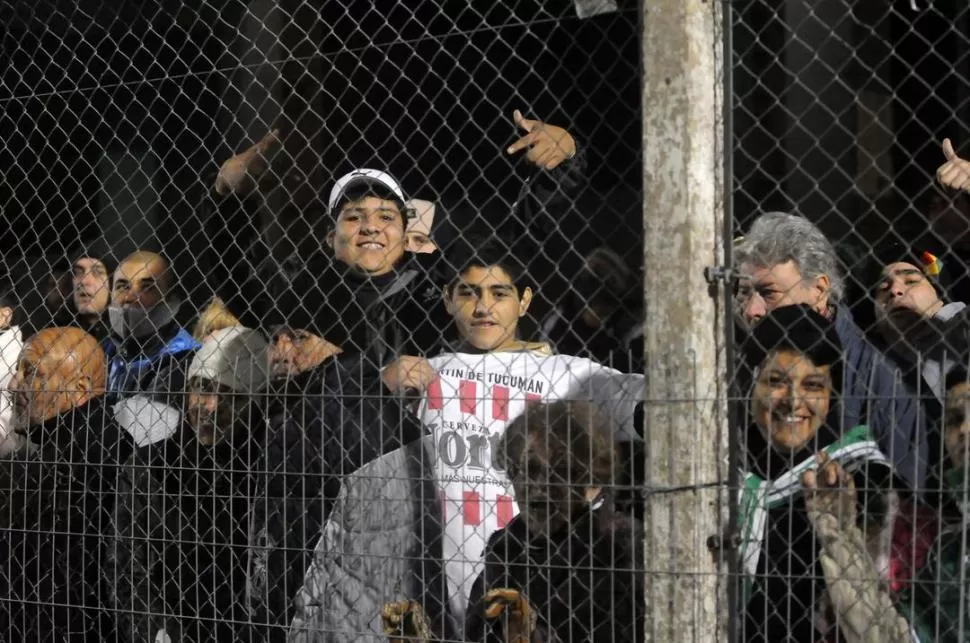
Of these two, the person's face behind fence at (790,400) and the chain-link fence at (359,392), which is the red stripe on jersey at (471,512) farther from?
the person's face behind fence at (790,400)

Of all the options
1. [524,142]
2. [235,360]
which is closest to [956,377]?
[524,142]

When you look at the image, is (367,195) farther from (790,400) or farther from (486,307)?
(790,400)

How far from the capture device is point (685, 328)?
2697 mm

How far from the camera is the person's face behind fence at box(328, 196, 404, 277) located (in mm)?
3805

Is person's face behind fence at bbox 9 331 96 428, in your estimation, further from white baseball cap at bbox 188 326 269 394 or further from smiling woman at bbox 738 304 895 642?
smiling woman at bbox 738 304 895 642

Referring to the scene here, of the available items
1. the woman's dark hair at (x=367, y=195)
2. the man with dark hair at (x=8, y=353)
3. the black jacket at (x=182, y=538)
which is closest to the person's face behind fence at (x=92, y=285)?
the man with dark hair at (x=8, y=353)

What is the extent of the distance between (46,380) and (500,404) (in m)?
1.53

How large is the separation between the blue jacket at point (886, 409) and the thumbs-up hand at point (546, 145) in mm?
967

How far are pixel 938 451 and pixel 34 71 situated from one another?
14.0 feet

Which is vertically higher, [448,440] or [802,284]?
[802,284]

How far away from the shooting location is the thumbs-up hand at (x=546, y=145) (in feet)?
12.2

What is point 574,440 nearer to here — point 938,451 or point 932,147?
point 938,451

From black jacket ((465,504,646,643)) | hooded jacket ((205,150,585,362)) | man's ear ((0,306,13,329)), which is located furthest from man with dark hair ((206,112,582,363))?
man's ear ((0,306,13,329))

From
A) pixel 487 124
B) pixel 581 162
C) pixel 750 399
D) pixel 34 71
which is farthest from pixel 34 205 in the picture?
pixel 750 399
